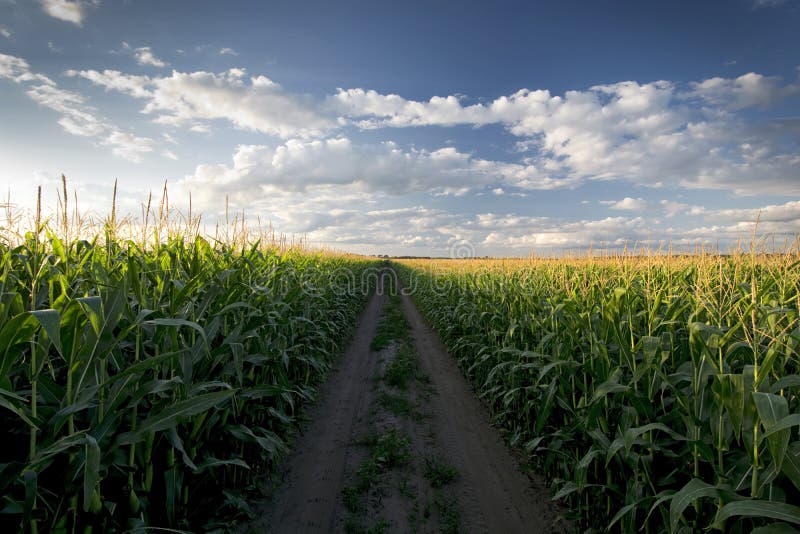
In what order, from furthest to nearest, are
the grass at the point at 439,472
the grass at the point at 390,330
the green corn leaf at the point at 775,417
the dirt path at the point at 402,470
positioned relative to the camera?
the grass at the point at 390,330, the grass at the point at 439,472, the dirt path at the point at 402,470, the green corn leaf at the point at 775,417

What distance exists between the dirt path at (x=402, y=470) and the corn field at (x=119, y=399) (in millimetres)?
669

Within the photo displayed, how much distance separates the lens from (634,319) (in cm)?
405

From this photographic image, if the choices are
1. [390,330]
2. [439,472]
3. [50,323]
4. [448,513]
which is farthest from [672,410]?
[390,330]

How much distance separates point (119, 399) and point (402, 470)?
11.3 ft

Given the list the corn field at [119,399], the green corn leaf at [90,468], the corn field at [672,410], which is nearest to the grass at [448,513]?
the corn field at [672,410]

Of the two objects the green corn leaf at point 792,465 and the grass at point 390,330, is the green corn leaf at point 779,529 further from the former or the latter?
the grass at point 390,330

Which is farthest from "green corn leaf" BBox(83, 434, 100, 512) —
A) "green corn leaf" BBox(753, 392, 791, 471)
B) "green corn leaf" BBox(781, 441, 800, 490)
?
"green corn leaf" BBox(781, 441, 800, 490)

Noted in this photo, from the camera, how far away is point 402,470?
186 inches

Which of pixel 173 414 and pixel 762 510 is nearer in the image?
pixel 762 510

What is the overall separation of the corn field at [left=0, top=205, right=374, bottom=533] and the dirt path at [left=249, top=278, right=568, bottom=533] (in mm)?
669

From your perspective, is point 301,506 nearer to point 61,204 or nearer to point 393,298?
point 61,204

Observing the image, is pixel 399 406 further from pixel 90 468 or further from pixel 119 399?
pixel 90 468

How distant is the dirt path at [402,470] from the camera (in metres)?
3.87

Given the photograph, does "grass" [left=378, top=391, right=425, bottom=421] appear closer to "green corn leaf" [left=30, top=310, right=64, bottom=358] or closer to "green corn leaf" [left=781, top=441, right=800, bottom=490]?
"green corn leaf" [left=781, top=441, right=800, bottom=490]
